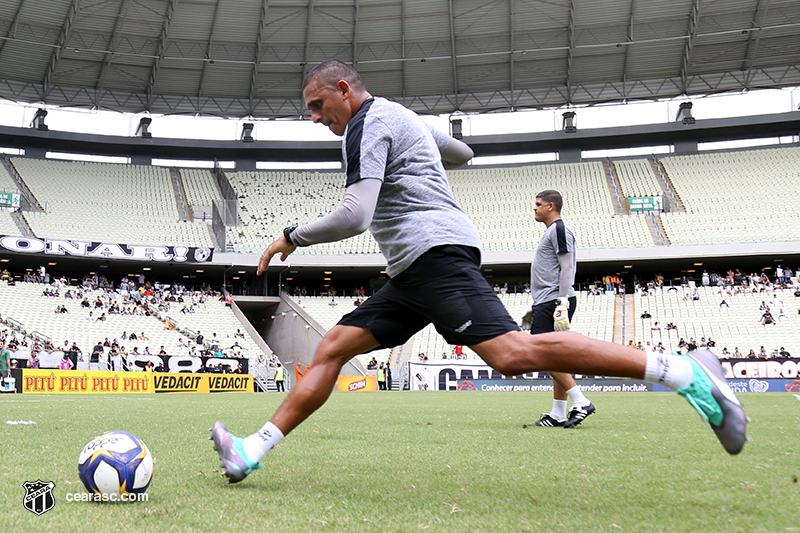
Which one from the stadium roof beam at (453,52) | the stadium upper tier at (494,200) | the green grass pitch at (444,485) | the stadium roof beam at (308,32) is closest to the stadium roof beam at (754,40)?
the stadium upper tier at (494,200)

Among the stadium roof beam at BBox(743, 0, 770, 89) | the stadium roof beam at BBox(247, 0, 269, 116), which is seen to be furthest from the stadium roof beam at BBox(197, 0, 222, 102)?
the stadium roof beam at BBox(743, 0, 770, 89)

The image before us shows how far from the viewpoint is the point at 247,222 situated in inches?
1635

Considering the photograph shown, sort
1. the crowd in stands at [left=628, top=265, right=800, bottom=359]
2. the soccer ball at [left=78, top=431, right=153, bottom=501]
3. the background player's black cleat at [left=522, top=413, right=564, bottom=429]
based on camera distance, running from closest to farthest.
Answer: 1. the soccer ball at [left=78, top=431, right=153, bottom=501]
2. the background player's black cleat at [left=522, top=413, right=564, bottom=429]
3. the crowd in stands at [left=628, top=265, right=800, bottom=359]

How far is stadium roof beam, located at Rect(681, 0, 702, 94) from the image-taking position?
31516 mm

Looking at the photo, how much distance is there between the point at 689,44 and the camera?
33812 mm

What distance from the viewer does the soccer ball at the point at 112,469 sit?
8.68 feet

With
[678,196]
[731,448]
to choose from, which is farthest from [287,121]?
[731,448]

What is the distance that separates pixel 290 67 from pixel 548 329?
33.3 m

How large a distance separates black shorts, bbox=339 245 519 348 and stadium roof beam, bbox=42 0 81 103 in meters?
32.5

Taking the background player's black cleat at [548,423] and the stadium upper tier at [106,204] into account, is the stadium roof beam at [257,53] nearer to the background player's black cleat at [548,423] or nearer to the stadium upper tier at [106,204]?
the stadium upper tier at [106,204]

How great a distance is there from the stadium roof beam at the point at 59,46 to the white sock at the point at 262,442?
3239cm

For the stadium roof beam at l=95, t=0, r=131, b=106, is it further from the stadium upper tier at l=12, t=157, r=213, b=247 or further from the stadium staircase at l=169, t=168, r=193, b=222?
the stadium staircase at l=169, t=168, r=193, b=222

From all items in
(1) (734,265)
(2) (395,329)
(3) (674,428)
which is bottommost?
(3) (674,428)

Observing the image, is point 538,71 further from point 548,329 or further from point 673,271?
point 548,329
